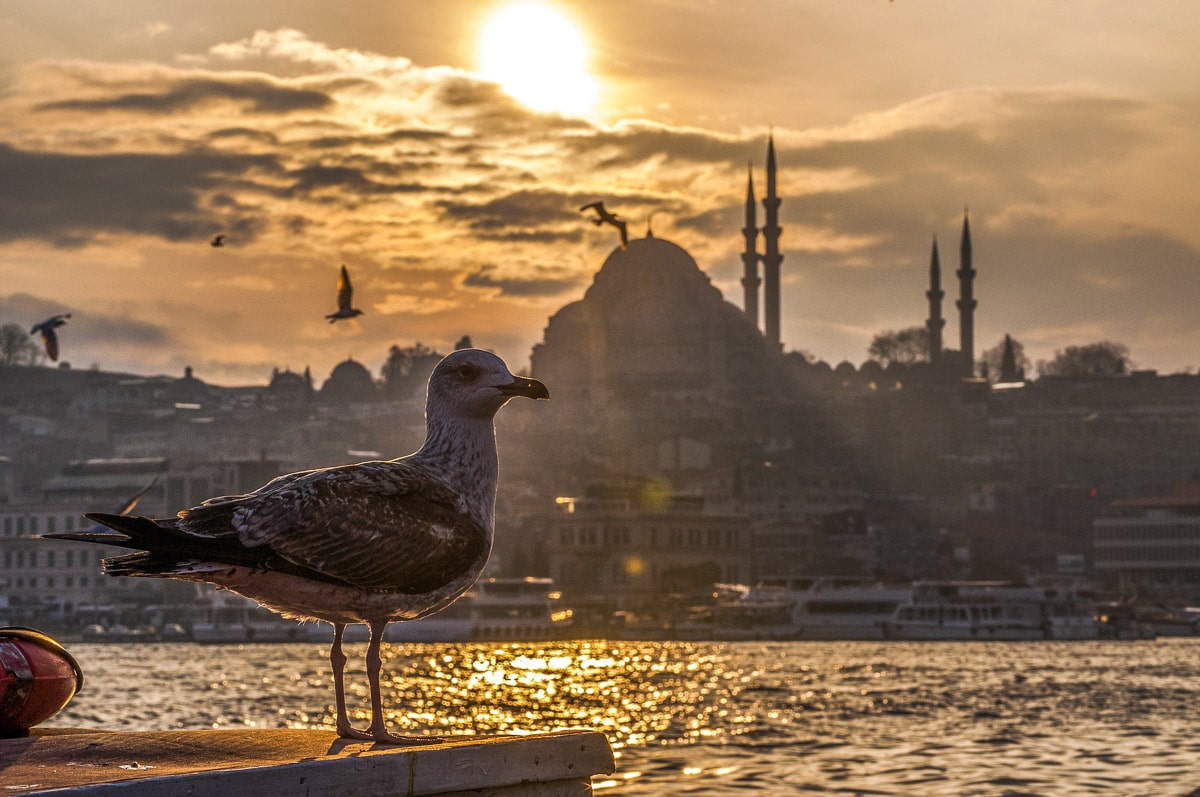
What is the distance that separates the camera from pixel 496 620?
8938cm

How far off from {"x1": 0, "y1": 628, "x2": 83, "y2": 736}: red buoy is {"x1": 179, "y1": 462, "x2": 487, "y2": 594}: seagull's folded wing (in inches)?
69.3

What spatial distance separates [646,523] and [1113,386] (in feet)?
210

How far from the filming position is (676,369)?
156250 millimetres

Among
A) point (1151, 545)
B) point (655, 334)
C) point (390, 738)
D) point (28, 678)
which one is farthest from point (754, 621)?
point (390, 738)

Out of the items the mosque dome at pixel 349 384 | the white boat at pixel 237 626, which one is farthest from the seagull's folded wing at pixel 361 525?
the mosque dome at pixel 349 384

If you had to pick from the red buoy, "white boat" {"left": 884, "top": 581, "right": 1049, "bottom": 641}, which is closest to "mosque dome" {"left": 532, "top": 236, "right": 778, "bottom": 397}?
"white boat" {"left": 884, "top": 581, "right": 1049, "bottom": 641}

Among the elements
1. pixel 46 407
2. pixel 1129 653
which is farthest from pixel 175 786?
pixel 46 407

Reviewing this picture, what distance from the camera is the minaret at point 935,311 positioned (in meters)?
162

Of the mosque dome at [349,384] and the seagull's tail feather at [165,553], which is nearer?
the seagull's tail feather at [165,553]

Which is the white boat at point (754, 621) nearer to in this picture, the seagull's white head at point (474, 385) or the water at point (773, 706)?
the water at point (773, 706)

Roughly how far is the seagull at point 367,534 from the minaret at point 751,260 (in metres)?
147

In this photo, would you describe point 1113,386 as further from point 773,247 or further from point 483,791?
point 483,791

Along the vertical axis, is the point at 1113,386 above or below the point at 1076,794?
above

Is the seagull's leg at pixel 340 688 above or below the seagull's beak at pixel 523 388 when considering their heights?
below
